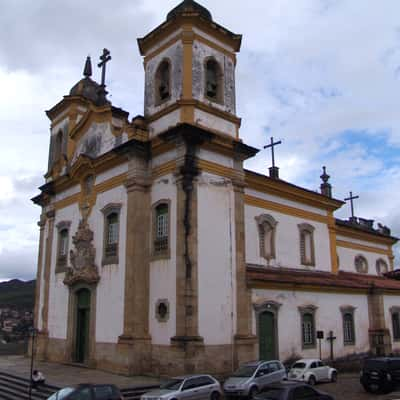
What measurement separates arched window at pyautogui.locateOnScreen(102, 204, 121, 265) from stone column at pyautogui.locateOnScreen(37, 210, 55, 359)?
6.53 m

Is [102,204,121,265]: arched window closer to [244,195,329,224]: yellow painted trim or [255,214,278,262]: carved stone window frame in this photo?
[244,195,329,224]: yellow painted trim

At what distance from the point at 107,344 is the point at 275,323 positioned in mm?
7528

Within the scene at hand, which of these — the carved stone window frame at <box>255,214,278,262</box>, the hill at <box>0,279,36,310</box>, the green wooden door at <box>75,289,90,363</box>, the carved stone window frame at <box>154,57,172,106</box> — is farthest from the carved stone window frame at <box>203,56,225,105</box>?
the hill at <box>0,279,36,310</box>

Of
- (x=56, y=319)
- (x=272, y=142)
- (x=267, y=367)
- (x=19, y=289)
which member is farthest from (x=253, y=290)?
(x=19, y=289)

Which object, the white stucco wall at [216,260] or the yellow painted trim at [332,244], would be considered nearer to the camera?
the white stucco wall at [216,260]

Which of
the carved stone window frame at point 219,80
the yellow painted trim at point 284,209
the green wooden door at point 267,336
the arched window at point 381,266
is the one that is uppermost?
the carved stone window frame at point 219,80

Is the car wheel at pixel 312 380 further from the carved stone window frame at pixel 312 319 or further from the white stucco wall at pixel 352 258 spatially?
the white stucco wall at pixel 352 258

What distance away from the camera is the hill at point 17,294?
198 feet

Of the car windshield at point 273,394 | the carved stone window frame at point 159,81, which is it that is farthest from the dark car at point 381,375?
the carved stone window frame at point 159,81

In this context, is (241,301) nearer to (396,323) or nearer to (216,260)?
(216,260)

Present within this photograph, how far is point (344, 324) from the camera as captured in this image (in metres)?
26.9

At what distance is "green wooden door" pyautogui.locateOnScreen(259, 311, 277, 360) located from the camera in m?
21.8

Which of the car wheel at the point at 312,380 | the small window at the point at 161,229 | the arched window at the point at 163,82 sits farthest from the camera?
the arched window at the point at 163,82

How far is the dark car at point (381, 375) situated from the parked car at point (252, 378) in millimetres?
3183
